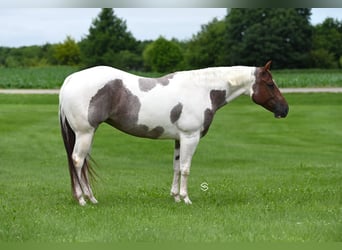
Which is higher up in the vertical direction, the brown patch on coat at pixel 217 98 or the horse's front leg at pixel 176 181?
the brown patch on coat at pixel 217 98

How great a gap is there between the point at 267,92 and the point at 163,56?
20.0 metres

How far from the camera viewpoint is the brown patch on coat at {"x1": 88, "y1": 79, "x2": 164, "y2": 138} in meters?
7.01

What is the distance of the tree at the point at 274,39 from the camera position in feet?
78.3

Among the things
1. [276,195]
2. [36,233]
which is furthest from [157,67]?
[36,233]

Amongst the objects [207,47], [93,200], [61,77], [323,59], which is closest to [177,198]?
[93,200]

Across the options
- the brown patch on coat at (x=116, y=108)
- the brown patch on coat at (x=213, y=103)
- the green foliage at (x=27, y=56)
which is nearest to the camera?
the brown patch on coat at (x=116, y=108)

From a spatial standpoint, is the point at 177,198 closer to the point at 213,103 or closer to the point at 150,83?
the point at 213,103

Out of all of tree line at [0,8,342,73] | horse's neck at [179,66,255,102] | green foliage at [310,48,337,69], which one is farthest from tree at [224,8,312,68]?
horse's neck at [179,66,255,102]

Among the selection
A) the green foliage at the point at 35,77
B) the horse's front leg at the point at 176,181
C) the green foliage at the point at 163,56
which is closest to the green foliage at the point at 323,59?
the green foliage at the point at 163,56

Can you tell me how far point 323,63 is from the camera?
26.1 m

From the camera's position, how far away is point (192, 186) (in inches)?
365

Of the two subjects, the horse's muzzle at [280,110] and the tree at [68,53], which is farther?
the tree at [68,53]

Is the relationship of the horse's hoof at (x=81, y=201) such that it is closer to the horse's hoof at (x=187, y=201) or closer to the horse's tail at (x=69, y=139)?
the horse's tail at (x=69, y=139)

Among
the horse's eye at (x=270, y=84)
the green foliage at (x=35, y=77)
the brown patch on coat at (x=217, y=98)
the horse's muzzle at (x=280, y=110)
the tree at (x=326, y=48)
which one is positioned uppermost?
the tree at (x=326, y=48)
